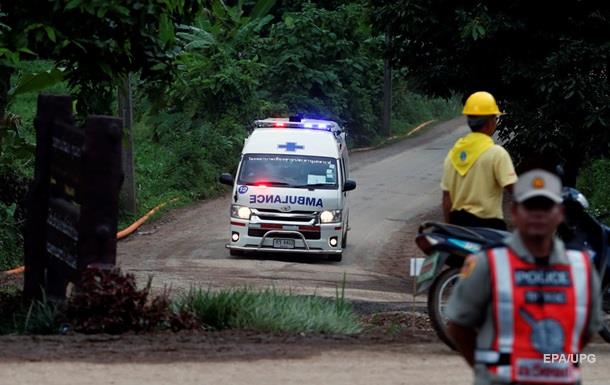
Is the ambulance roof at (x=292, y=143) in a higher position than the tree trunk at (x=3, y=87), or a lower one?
lower

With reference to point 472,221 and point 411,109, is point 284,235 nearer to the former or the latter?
point 472,221

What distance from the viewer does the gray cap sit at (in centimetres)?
460

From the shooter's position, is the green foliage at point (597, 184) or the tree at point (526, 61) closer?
the tree at point (526, 61)

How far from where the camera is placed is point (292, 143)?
21.5 meters

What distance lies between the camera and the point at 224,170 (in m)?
→ 32.6

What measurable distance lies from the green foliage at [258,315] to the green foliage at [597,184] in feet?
45.7

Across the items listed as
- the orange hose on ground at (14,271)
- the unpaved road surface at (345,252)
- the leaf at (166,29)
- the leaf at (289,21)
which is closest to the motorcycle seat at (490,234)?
the leaf at (166,29)

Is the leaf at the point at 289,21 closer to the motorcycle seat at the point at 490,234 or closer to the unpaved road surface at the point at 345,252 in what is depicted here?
the unpaved road surface at the point at 345,252

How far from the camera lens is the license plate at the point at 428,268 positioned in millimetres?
9320

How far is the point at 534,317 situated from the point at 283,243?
1606 cm

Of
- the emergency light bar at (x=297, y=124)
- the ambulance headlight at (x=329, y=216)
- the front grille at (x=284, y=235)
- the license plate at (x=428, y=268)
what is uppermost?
the emergency light bar at (x=297, y=124)

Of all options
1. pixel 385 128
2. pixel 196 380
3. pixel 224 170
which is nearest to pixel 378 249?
pixel 224 170

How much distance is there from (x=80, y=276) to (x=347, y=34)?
31.0 m

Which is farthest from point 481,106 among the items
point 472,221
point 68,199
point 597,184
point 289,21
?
point 289,21
